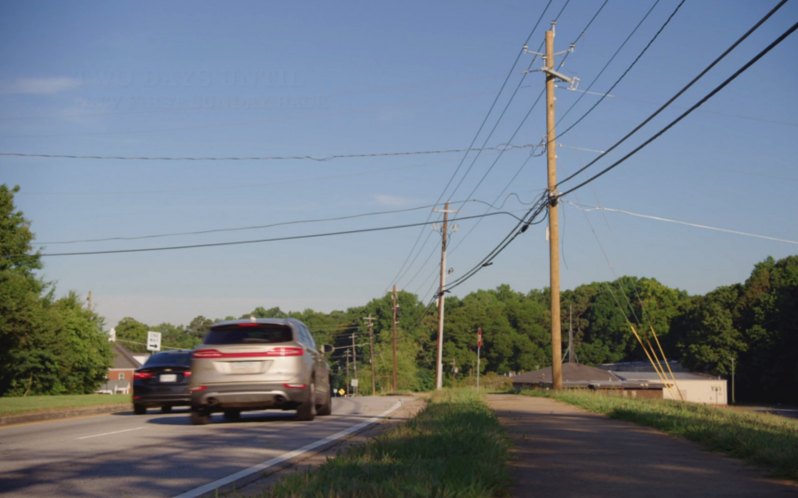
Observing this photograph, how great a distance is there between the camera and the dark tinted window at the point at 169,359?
19.6 metres

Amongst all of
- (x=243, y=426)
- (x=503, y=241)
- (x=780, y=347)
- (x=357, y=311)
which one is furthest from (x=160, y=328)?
(x=243, y=426)

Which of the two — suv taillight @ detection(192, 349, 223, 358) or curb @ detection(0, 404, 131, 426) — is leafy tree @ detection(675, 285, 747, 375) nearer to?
curb @ detection(0, 404, 131, 426)

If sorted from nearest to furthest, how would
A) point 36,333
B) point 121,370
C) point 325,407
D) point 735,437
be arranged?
1. point 735,437
2. point 325,407
3. point 36,333
4. point 121,370

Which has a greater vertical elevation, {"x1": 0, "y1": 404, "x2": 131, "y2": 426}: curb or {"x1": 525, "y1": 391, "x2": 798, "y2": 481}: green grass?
{"x1": 525, "y1": 391, "x2": 798, "y2": 481}: green grass

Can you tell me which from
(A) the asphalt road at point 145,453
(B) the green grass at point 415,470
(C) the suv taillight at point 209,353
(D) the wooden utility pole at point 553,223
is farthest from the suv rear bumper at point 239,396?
(D) the wooden utility pole at point 553,223

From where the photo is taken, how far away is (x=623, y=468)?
8.08 meters

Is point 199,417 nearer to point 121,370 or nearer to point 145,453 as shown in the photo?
point 145,453

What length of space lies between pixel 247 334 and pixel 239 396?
1101 millimetres

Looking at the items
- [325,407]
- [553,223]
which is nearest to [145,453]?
[325,407]

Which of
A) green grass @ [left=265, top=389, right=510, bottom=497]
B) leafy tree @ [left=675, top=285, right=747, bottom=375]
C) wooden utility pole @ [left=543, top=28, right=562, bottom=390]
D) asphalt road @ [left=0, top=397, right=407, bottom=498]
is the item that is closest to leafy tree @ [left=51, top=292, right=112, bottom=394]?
wooden utility pole @ [left=543, top=28, right=562, bottom=390]

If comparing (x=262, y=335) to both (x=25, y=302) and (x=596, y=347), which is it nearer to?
(x=25, y=302)

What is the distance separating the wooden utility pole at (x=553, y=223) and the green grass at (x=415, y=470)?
1653 cm

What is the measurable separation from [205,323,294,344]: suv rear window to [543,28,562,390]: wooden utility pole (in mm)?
12487

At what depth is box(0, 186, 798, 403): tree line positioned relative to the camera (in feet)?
134
